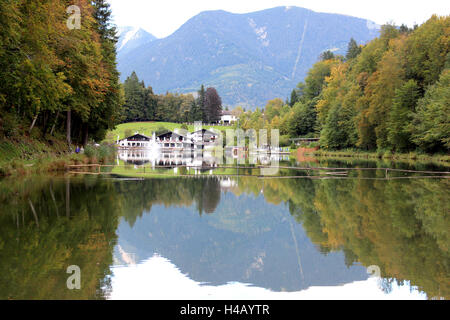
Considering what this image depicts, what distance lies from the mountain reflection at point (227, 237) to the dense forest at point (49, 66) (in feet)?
20.0

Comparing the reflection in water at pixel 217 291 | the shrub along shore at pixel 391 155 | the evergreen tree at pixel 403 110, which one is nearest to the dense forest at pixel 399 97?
the evergreen tree at pixel 403 110

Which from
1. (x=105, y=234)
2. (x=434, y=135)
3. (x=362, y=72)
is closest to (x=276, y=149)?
(x=362, y=72)

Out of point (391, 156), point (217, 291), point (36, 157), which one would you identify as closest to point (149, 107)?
point (391, 156)

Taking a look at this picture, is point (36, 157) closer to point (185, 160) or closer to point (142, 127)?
point (185, 160)

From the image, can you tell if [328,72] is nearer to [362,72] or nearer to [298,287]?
[362,72]

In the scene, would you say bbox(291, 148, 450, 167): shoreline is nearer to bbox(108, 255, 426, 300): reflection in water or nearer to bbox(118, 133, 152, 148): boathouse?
bbox(108, 255, 426, 300): reflection in water

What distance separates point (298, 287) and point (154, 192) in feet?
42.0

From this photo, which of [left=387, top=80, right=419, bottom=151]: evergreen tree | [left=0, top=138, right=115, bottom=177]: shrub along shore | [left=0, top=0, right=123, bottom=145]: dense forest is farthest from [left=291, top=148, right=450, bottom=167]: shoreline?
[left=0, top=138, right=115, bottom=177]: shrub along shore

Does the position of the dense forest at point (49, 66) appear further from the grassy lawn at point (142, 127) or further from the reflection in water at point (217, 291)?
the grassy lawn at point (142, 127)

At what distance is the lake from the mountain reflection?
1.2 inches

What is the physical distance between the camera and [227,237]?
10.4 metres

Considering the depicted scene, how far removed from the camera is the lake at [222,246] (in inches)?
263

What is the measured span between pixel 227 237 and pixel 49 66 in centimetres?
1867
